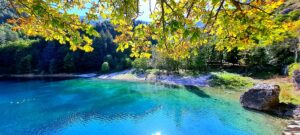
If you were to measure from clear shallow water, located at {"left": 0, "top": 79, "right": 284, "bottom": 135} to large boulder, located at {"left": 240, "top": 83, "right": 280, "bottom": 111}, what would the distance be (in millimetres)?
1089

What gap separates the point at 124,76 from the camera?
49844mm

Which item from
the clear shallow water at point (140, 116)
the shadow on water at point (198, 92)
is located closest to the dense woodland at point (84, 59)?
the shadow on water at point (198, 92)

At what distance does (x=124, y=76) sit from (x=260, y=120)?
35754 millimetres

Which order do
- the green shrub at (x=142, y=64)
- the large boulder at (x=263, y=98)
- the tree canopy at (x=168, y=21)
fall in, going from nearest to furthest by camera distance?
1. the tree canopy at (x=168, y=21)
2. the large boulder at (x=263, y=98)
3. the green shrub at (x=142, y=64)

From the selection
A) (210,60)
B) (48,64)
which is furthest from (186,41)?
(48,64)

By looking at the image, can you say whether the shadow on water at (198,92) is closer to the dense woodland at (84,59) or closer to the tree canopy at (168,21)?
the dense woodland at (84,59)

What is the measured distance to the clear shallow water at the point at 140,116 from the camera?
16.7 m

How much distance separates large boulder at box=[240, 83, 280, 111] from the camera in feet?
64.0

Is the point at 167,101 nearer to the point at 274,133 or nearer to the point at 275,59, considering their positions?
the point at 274,133

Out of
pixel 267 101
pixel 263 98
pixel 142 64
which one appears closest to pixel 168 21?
pixel 267 101

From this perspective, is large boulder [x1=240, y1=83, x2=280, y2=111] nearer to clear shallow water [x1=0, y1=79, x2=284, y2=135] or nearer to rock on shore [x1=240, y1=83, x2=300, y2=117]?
rock on shore [x1=240, y1=83, x2=300, y2=117]

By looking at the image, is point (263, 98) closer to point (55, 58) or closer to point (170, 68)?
point (170, 68)

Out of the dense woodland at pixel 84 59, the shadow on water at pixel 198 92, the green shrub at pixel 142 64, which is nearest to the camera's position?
the shadow on water at pixel 198 92

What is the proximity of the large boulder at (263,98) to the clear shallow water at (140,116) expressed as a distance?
42.9 inches
